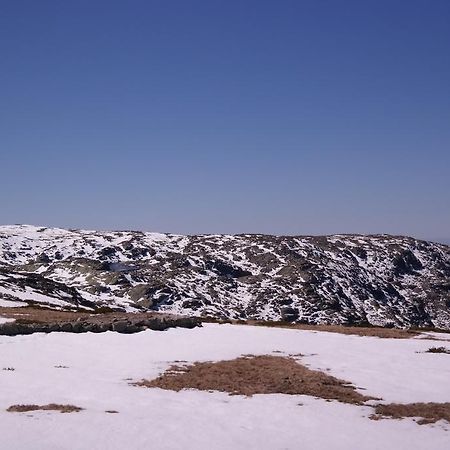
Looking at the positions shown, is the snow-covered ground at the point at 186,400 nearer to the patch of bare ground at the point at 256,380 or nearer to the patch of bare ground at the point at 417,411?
the patch of bare ground at the point at 417,411

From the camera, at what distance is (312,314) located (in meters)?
197

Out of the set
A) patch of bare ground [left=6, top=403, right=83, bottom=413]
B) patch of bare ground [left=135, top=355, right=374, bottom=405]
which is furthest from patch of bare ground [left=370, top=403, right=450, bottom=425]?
patch of bare ground [left=6, top=403, right=83, bottom=413]

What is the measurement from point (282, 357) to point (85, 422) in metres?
17.0

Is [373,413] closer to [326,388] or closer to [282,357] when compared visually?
[326,388]

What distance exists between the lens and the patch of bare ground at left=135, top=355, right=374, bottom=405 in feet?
75.9

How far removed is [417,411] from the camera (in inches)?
814

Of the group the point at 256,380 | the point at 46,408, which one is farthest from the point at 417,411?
the point at 46,408

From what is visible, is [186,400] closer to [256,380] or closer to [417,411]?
[256,380]

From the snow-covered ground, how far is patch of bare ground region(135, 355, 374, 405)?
0.94m

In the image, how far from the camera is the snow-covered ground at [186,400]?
1620cm

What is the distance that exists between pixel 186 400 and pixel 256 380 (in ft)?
17.4

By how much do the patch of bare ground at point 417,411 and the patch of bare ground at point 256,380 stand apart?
4.18ft

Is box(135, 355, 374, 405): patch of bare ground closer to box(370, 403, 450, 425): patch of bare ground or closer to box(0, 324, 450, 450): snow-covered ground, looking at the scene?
box(0, 324, 450, 450): snow-covered ground

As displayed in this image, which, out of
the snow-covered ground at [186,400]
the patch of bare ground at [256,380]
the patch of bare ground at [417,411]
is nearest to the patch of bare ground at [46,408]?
the snow-covered ground at [186,400]
